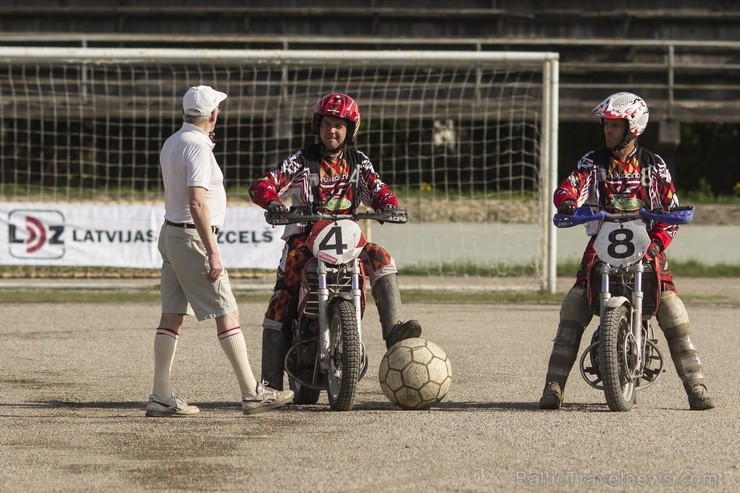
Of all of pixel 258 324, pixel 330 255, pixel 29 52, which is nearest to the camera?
pixel 330 255

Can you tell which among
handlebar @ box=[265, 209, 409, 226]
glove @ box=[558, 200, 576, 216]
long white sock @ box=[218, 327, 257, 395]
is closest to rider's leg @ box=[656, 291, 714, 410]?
glove @ box=[558, 200, 576, 216]

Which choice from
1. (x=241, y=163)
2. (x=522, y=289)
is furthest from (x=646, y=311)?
(x=241, y=163)

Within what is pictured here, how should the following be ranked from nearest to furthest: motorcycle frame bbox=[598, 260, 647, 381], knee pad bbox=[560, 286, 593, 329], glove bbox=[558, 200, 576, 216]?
glove bbox=[558, 200, 576, 216], motorcycle frame bbox=[598, 260, 647, 381], knee pad bbox=[560, 286, 593, 329]

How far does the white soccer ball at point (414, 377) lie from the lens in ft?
25.2

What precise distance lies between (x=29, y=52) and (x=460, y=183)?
635cm

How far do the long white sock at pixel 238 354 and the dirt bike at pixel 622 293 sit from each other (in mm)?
1800

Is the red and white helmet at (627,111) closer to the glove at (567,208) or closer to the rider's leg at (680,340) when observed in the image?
the glove at (567,208)

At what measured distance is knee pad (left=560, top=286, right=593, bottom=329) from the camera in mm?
7957

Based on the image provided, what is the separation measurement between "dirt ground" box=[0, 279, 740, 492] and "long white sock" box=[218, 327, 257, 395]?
18cm

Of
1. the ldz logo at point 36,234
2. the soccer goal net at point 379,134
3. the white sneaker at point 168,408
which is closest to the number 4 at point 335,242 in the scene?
the white sneaker at point 168,408

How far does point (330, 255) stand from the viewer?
7.64 meters

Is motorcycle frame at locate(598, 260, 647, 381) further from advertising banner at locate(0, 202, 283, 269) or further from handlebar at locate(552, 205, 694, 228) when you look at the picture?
advertising banner at locate(0, 202, 283, 269)

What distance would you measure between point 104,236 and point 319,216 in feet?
29.1

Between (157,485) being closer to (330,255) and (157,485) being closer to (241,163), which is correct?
(330,255)
